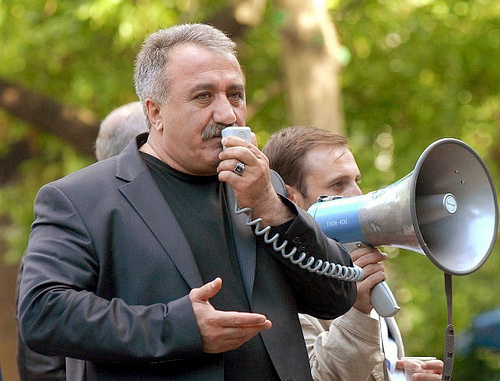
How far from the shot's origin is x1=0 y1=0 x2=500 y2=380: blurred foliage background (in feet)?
37.9

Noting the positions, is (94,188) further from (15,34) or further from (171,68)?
(15,34)

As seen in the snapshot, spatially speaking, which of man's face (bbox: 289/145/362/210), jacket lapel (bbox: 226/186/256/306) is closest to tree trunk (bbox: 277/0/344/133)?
man's face (bbox: 289/145/362/210)

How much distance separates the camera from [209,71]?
3314 mm

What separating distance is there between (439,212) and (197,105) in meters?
0.94

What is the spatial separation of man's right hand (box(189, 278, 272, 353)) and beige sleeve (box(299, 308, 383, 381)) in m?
0.72

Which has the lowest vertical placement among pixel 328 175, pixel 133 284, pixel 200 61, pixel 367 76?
pixel 133 284

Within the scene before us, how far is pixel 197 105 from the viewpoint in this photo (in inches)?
129

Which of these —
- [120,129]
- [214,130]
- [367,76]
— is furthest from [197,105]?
[367,76]

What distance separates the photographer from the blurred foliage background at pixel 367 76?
11562 mm

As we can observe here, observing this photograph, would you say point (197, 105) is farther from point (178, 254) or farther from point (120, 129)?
point (120, 129)

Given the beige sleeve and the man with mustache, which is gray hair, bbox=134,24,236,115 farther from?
the beige sleeve

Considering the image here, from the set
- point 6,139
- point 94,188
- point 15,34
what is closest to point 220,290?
point 94,188

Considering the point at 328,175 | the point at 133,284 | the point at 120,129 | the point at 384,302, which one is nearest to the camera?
the point at 133,284

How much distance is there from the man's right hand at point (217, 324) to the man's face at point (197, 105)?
466 millimetres
